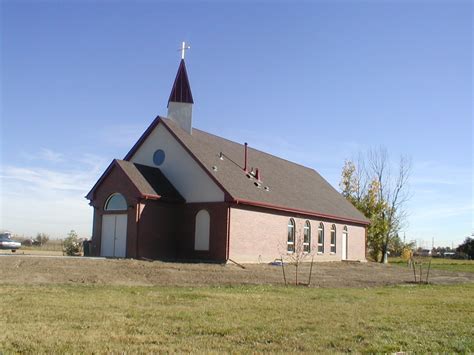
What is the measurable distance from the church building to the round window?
0.06 metres

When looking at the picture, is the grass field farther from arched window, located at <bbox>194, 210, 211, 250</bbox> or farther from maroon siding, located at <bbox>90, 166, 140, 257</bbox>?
maroon siding, located at <bbox>90, 166, 140, 257</bbox>

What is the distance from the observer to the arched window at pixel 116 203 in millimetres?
27783

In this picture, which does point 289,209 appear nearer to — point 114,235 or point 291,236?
point 291,236

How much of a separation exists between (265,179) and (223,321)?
77.1 feet

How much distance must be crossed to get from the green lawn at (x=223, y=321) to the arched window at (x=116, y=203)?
41.2 feet

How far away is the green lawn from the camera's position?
8.12 m

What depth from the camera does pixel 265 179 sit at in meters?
33.4

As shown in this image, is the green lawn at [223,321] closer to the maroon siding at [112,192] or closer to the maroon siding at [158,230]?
the maroon siding at [112,192]

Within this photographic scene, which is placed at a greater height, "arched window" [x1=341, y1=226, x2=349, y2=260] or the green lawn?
"arched window" [x1=341, y1=226, x2=349, y2=260]

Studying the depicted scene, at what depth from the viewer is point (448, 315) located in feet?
39.1

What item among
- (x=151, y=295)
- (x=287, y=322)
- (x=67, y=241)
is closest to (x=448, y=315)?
(x=287, y=322)

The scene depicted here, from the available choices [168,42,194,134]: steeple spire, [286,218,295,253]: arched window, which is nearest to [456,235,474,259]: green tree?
[286,218,295,253]: arched window

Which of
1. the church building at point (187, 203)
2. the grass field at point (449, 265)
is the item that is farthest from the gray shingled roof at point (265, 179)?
the grass field at point (449, 265)

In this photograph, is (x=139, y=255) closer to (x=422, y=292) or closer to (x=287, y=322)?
(x=422, y=292)
